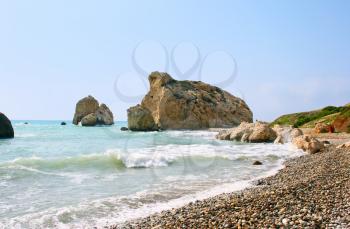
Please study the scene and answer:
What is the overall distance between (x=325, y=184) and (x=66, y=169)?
15.5 m

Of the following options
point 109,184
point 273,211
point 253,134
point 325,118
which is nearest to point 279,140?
point 253,134

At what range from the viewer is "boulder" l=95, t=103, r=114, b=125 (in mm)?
124894

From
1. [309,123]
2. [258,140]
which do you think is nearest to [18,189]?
[258,140]

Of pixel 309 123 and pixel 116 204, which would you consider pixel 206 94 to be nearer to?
pixel 309 123

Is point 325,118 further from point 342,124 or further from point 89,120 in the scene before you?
point 89,120

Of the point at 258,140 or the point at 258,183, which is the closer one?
the point at 258,183

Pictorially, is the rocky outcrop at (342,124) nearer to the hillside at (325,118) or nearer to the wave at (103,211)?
the hillside at (325,118)

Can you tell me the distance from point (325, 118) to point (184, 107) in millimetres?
39614

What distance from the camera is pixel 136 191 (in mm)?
15562

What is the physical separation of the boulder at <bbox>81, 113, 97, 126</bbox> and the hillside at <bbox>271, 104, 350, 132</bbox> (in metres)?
60.8

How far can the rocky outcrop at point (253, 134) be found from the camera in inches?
1756

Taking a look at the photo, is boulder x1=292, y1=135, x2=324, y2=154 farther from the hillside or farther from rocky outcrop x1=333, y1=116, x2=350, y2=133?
the hillside

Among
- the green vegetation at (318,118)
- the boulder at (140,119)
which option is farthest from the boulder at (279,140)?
the boulder at (140,119)

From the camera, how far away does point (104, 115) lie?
127688 mm
